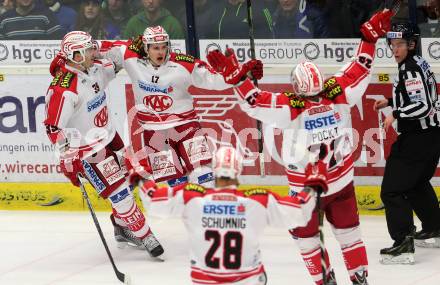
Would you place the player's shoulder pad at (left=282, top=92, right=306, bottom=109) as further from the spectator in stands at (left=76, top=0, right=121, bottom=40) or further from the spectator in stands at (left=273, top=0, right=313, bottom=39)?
the spectator in stands at (left=76, top=0, right=121, bottom=40)

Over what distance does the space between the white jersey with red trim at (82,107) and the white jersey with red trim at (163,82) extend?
165 millimetres

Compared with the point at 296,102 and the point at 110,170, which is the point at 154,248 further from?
the point at 296,102

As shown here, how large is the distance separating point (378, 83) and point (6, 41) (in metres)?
3.34

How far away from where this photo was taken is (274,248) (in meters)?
9.26

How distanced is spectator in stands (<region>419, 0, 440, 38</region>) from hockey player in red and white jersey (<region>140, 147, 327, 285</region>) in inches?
140

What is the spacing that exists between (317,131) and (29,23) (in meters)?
4.20

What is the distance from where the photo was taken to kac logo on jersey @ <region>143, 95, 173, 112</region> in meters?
Result: 9.30

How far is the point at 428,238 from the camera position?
899cm

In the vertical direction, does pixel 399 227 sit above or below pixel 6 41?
below

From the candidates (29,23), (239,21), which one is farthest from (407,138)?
(29,23)

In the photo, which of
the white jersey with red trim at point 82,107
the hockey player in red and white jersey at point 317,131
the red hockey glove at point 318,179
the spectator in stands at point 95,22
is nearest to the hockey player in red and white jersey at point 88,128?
the white jersey with red trim at point 82,107

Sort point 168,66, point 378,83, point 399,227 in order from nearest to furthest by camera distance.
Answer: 1. point 399,227
2. point 168,66
3. point 378,83

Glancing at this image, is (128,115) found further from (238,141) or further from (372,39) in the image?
(372,39)

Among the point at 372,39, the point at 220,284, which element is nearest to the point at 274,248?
the point at 372,39
